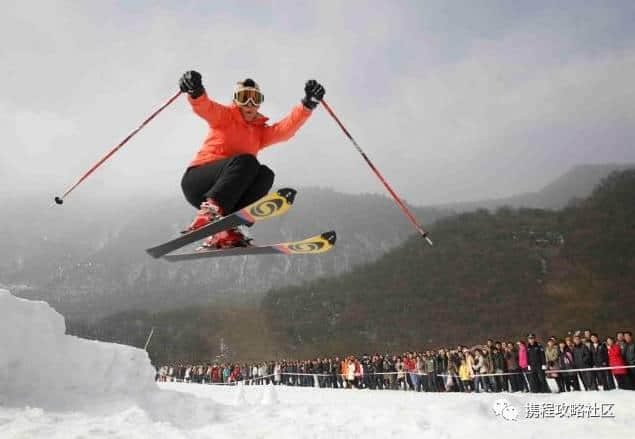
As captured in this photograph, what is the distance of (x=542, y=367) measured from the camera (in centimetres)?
1107

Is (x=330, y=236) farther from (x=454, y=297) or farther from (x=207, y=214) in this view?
(x=454, y=297)

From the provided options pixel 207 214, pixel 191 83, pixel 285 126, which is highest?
pixel 285 126

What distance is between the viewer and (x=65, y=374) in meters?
5.04

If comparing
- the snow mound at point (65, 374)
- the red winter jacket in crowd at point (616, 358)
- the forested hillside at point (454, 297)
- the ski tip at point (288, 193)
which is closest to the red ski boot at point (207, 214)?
the ski tip at point (288, 193)

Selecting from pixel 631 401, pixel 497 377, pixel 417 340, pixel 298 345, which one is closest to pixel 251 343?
pixel 298 345

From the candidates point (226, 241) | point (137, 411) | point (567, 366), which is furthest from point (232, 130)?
point (567, 366)

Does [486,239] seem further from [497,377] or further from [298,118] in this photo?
[298,118]

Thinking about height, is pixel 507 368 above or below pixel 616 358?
below

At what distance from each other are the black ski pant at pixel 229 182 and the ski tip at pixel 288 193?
48 cm

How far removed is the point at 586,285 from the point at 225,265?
315 ft

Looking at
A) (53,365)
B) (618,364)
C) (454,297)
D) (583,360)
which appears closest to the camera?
(53,365)

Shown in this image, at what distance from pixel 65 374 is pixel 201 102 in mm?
3444

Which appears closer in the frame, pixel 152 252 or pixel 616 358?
pixel 152 252

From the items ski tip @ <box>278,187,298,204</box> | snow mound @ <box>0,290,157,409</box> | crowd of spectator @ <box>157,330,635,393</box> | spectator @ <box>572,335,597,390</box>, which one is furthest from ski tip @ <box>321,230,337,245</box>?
spectator @ <box>572,335,597,390</box>
